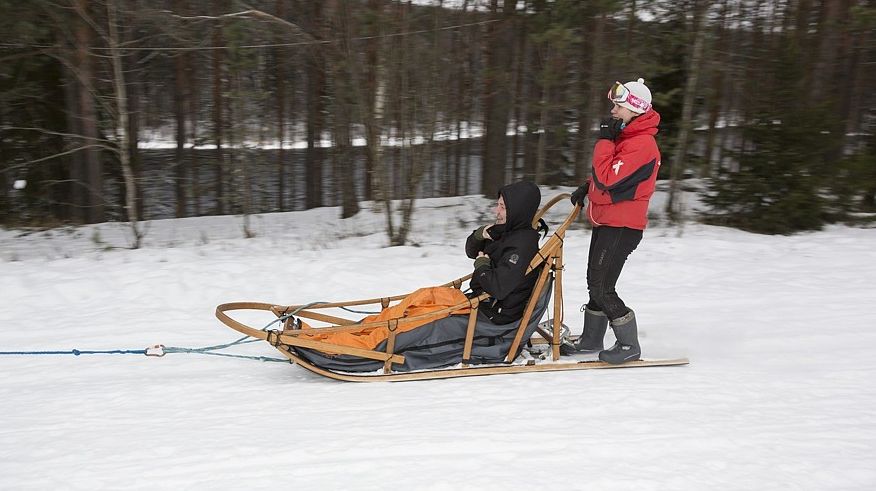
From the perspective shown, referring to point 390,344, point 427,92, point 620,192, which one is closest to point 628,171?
point 620,192

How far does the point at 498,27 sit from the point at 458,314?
785cm

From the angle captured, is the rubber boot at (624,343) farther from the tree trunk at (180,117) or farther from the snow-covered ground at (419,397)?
the tree trunk at (180,117)

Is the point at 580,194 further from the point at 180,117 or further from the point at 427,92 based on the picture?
the point at 180,117

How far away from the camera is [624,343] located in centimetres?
442

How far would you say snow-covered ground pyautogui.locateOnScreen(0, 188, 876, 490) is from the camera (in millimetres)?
2977

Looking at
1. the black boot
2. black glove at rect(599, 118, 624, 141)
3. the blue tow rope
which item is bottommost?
the blue tow rope

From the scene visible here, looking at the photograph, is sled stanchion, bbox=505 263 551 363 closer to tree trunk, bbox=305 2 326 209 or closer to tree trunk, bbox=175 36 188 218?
tree trunk, bbox=305 2 326 209

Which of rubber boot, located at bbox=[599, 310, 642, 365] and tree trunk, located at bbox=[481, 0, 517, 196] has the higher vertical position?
tree trunk, located at bbox=[481, 0, 517, 196]

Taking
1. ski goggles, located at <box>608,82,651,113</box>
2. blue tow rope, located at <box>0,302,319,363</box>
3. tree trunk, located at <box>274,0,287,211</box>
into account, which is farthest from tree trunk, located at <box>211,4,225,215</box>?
ski goggles, located at <box>608,82,651,113</box>

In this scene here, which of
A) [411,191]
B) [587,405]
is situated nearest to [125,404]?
[587,405]

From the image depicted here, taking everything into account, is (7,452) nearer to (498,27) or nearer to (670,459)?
(670,459)

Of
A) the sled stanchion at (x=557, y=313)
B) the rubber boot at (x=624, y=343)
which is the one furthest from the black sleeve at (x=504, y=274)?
the rubber boot at (x=624, y=343)

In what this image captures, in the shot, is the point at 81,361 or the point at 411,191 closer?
the point at 81,361

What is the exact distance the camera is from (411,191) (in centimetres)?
871
